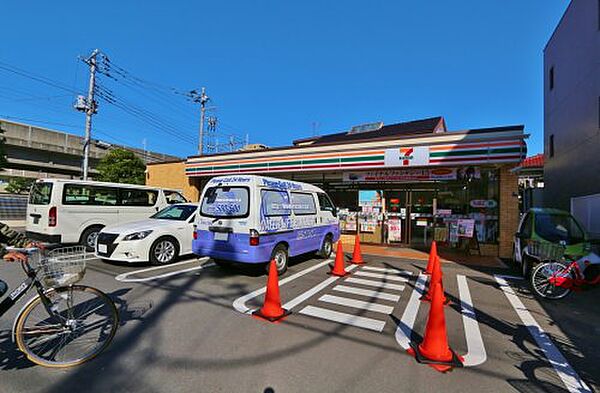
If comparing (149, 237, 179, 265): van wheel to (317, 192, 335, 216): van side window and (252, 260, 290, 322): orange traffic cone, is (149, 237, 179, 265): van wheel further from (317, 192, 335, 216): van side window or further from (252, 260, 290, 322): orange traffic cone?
(317, 192, 335, 216): van side window

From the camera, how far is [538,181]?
83.5ft

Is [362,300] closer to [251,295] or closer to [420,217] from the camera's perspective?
[251,295]

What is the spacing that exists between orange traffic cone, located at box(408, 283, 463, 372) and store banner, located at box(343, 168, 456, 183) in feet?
25.7

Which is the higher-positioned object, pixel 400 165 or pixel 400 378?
pixel 400 165

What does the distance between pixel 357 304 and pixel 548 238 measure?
15.3 feet

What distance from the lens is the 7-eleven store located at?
9125 mm

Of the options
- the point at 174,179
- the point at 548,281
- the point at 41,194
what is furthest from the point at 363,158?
the point at 174,179

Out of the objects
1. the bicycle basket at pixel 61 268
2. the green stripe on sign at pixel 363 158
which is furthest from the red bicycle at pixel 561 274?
the bicycle basket at pixel 61 268

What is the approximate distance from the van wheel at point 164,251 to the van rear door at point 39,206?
3794mm

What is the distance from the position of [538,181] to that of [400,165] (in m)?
23.4

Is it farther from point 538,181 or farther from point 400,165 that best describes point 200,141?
point 538,181

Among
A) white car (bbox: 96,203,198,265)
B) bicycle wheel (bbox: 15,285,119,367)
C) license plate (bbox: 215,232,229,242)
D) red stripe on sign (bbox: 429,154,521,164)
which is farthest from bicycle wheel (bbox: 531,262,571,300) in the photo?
white car (bbox: 96,203,198,265)

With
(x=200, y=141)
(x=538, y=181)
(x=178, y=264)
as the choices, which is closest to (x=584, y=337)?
(x=178, y=264)

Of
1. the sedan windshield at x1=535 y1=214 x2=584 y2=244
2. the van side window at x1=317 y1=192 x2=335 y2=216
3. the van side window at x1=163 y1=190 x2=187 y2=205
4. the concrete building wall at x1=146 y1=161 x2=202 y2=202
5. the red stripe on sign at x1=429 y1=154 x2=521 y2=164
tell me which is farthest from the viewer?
the concrete building wall at x1=146 y1=161 x2=202 y2=202
